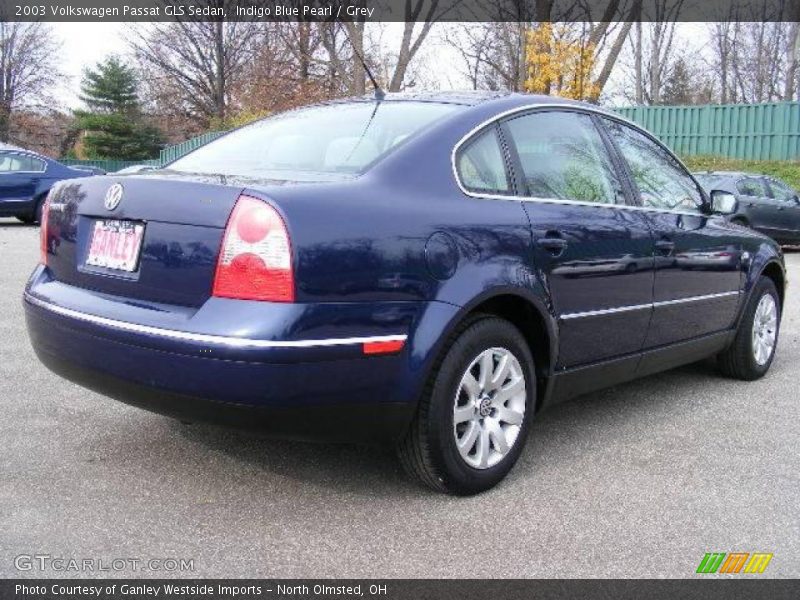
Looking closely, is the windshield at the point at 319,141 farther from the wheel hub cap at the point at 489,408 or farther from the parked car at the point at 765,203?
the parked car at the point at 765,203

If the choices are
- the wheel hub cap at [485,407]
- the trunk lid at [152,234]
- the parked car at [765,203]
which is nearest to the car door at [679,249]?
the wheel hub cap at [485,407]

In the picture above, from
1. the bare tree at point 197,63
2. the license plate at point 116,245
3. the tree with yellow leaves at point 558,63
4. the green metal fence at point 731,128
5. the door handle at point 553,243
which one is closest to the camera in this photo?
the license plate at point 116,245

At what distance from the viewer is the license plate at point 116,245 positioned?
3.06m

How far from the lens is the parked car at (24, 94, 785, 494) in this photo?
9.19ft

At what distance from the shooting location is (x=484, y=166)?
139 inches

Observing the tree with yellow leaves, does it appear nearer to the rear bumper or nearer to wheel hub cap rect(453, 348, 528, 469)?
wheel hub cap rect(453, 348, 528, 469)

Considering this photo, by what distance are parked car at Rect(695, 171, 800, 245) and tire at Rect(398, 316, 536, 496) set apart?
12.4 meters

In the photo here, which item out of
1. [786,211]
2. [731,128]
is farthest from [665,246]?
[731,128]

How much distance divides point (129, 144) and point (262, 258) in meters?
47.8

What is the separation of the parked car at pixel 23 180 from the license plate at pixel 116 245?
45.7 ft

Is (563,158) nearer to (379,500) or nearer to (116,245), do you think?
(379,500)

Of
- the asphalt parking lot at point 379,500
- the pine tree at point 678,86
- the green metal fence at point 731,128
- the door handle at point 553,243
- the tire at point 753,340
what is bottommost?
the asphalt parking lot at point 379,500

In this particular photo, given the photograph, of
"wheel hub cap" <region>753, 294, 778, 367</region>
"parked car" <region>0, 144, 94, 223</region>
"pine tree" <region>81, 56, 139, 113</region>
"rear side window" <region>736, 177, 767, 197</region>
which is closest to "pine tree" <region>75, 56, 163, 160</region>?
"pine tree" <region>81, 56, 139, 113</region>

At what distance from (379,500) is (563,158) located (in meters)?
1.82
